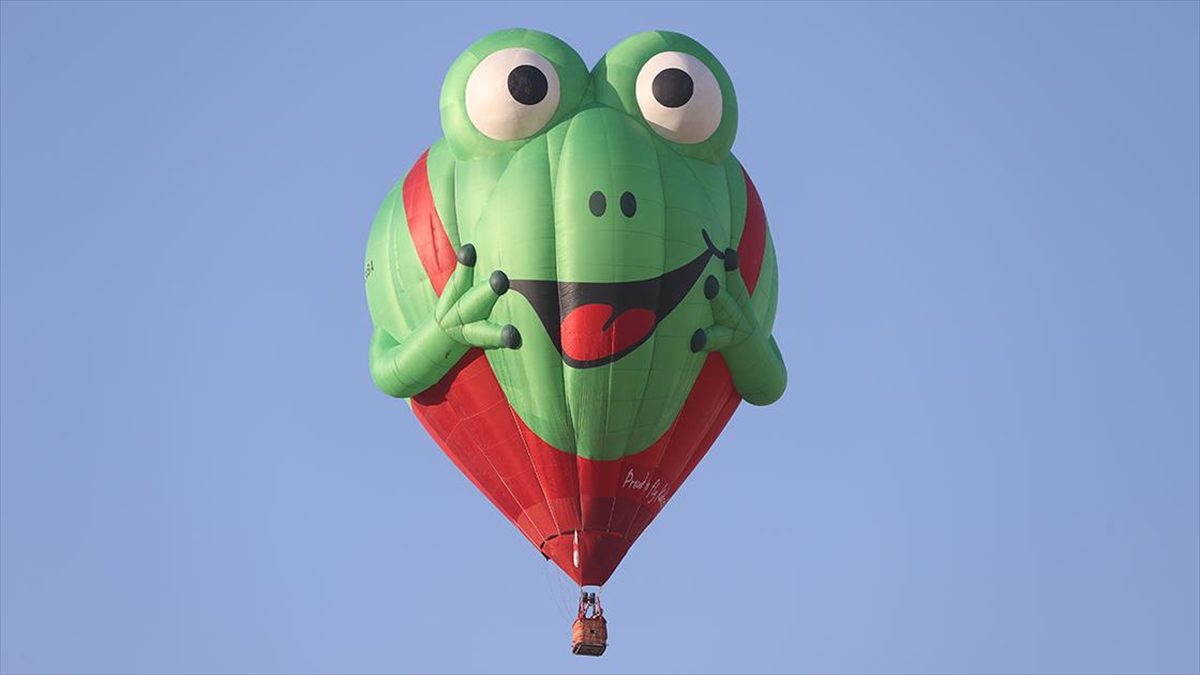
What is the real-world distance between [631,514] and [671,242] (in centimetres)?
423

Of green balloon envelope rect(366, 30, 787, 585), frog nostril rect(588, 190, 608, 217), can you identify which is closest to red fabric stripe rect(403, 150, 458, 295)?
green balloon envelope rect(366, 30, 787, 585)

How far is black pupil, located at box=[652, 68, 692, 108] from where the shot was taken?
4409 cm

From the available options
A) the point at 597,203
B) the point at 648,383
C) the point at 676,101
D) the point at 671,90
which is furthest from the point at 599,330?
the point at 671,90

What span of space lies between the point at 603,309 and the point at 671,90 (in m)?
3.21

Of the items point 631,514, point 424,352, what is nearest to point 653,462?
point 631,514

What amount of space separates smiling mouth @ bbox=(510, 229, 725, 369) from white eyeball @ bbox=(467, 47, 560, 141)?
2191 millimetres

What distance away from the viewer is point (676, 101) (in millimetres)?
44094

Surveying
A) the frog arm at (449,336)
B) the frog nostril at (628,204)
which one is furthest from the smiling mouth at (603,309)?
the frog nostril at (628,204)

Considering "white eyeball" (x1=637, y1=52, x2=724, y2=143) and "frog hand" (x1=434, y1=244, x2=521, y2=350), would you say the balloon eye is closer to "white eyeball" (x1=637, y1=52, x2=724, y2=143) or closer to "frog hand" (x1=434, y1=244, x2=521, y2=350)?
"white eyeball" (x1=637, y1=52, x2=724, y2=143)

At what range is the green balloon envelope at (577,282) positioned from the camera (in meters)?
43.3

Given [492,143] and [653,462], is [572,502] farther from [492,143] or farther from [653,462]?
[492,143]

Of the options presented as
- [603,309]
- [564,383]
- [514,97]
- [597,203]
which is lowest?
[564,383]

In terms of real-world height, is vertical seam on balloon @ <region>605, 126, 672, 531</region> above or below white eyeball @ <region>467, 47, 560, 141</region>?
below

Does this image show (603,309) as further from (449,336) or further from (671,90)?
(671,90)
